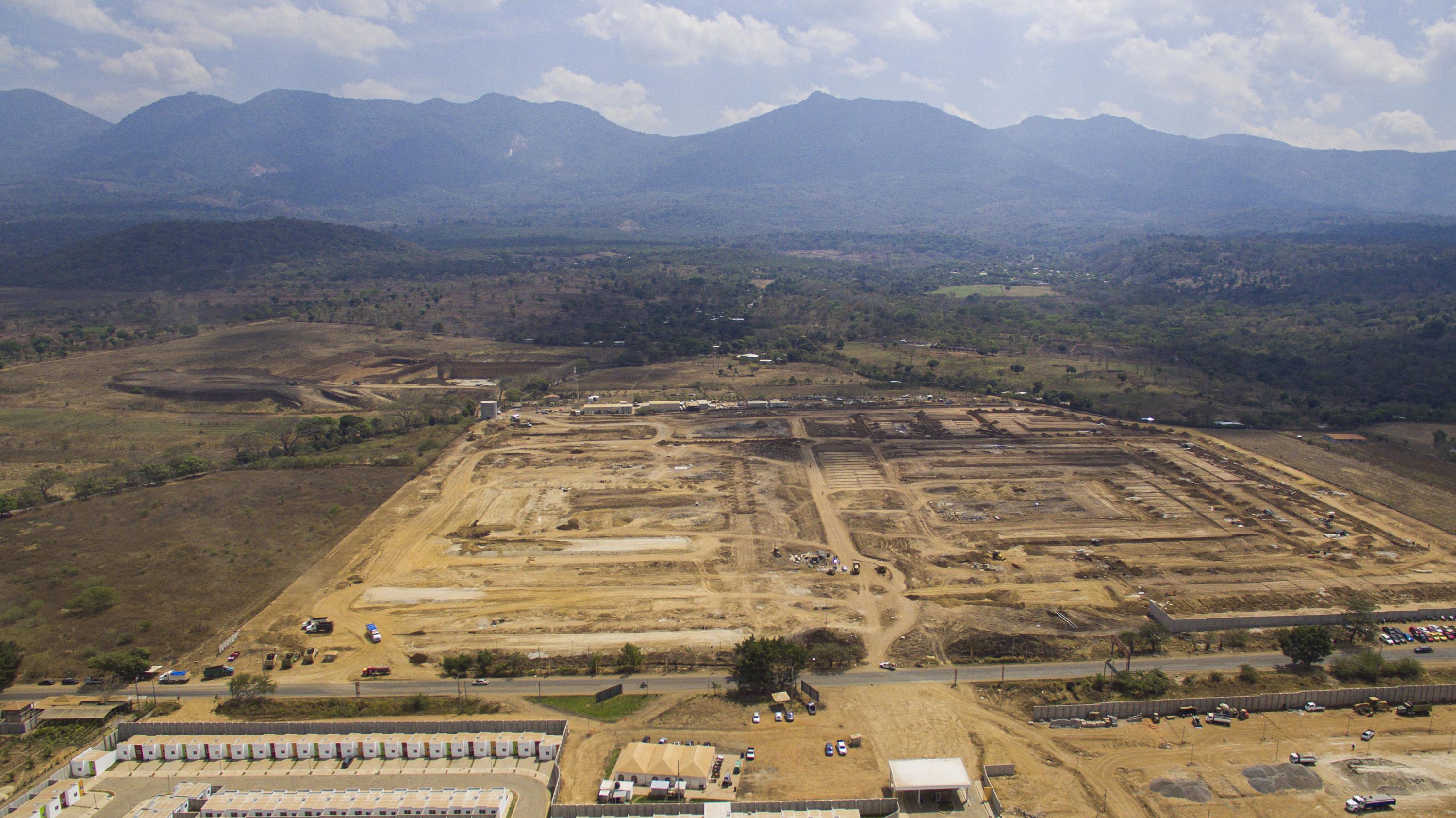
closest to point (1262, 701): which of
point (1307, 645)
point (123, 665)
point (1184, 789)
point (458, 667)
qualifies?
point (1307, 645)

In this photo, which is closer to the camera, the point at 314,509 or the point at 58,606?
the point at 58,606

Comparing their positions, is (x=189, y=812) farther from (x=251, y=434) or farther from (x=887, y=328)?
(x=887, y=328)

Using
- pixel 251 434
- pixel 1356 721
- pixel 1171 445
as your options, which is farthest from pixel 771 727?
pixel 251 434

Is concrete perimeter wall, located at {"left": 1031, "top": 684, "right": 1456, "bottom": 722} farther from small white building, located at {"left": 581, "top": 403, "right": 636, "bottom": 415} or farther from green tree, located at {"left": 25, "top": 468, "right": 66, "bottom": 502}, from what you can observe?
green tree, located at {"left": 25, "top": 468, "right": 66, "bottom": 502}

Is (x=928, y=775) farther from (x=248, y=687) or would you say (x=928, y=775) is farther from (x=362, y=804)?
(x=248, y=687)

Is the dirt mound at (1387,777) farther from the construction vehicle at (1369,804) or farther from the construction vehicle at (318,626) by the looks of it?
the construction vehicle at (318,626)

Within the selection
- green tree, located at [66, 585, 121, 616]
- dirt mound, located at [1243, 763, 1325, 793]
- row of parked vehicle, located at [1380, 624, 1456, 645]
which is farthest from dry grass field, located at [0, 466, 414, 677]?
row of parked vehicle, located at [1380, 624, 1456, 645]
